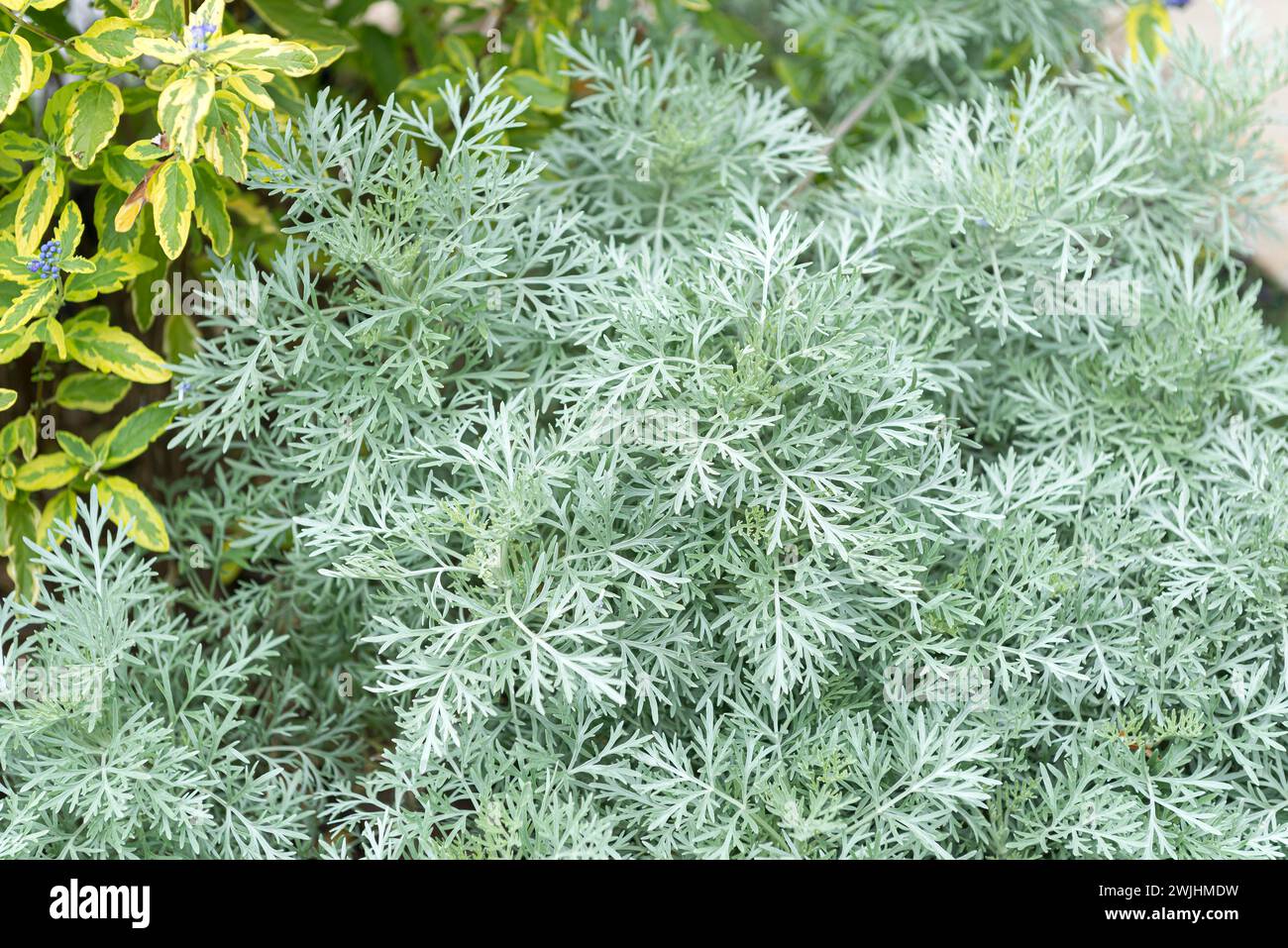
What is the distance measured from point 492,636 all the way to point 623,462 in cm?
27

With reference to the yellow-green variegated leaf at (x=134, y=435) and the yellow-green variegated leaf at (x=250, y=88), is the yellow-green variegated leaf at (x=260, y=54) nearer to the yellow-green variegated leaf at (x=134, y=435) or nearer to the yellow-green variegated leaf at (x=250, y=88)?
the yellow-green variegated leaf at (x=250, y=88)

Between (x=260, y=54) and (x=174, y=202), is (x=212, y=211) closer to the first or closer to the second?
(x=174, y=202)

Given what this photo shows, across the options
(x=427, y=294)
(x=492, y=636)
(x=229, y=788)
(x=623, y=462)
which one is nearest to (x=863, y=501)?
(x=623, y=462)

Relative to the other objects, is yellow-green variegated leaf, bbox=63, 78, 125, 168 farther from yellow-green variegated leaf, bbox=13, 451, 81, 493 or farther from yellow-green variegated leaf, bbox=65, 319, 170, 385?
yellow-green variegated leaf, bbox=13, 451, 81, 493

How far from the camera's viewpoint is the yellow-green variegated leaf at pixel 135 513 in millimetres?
1517

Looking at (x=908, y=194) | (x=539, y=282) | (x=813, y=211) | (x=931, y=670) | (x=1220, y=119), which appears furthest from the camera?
(x=813, y=211)

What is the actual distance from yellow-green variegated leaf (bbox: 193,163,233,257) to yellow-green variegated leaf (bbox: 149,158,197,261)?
0.09 metres

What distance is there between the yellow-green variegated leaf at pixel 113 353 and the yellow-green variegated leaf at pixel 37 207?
14cm

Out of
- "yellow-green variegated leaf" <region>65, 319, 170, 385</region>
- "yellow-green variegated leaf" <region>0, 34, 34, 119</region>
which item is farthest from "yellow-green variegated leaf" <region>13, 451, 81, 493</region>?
"yellow-green variegated leaf" <region>0, 34, 34, 119</region>

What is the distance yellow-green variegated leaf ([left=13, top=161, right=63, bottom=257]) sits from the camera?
1.40 metres

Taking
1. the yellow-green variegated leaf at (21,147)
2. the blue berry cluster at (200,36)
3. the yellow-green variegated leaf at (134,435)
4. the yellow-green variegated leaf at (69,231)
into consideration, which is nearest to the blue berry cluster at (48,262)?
the yellow-green variegated leaf at (69,231)

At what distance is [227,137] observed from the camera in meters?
1.33

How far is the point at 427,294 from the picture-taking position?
4.78 ft
